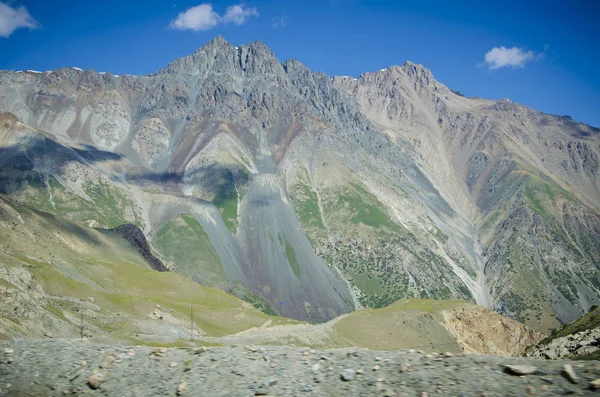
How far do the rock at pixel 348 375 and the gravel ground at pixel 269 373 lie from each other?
0.12 ft

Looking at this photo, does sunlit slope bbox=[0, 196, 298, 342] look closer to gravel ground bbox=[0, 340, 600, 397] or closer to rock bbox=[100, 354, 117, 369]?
gravel ground bbox=[0, 340, 600, 397]

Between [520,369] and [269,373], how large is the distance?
892cm

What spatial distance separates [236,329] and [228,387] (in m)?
99.6

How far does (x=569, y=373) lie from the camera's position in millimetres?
13734

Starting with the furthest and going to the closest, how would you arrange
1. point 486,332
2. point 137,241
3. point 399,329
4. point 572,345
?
point 137,241
point 486,332
point 399,329
point 572,345

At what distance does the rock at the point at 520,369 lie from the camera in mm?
14508

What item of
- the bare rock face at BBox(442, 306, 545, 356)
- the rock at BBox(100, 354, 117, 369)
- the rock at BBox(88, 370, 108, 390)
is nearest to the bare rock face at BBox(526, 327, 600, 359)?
the rock at BBox(100, 354, 117, 369)

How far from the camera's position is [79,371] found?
1878 centimetres

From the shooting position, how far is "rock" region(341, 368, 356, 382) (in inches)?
645

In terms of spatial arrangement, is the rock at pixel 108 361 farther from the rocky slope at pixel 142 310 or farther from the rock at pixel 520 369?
the rocky slope at pixel 142 310

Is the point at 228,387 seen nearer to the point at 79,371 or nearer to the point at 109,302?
the point at 79,371

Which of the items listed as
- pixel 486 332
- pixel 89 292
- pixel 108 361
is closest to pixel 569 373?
pixel 108 361

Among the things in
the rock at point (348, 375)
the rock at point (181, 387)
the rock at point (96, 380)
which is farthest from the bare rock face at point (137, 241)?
the rock at point (348, 375)

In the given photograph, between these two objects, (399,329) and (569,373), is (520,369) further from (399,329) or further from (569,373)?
(399,329)
